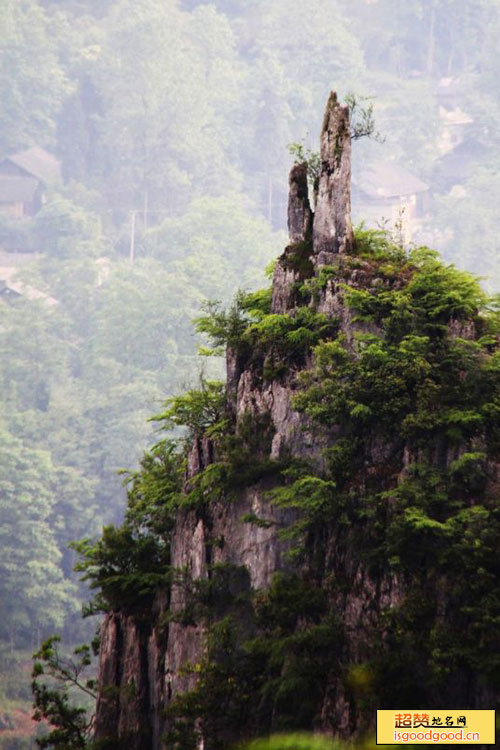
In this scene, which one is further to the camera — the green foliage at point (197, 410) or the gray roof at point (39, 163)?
the gray roof at point (39, 163)

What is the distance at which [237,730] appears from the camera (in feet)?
66.3

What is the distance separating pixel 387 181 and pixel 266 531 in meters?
81.3

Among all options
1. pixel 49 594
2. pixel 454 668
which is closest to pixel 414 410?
pixel 454 668

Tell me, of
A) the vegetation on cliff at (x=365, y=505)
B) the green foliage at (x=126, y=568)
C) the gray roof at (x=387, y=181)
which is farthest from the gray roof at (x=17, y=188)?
the vegetation on cliff at (x=365, y=505)

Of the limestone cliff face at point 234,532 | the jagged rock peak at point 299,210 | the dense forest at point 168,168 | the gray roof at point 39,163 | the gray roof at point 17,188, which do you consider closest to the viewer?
the limestone cliff face at point 234,532

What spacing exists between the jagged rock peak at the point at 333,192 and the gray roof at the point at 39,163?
80839 millimetres

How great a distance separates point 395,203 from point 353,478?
266ft

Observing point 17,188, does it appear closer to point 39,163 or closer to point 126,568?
point 39,163

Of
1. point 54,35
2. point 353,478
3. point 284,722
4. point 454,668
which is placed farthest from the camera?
point 54,35

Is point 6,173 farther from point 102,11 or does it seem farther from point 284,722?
point 284,722

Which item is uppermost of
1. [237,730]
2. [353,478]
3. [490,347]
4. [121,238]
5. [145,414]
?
[121,238]

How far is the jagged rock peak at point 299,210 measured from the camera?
78.3 feet

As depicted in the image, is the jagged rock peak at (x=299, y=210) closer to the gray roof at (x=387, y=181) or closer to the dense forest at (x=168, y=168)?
the dense forest at (x=168, y=168)

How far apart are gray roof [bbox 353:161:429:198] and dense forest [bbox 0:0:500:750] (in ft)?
0.61
